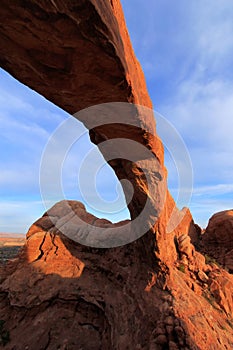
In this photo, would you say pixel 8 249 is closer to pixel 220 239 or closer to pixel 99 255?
pixel 99 255

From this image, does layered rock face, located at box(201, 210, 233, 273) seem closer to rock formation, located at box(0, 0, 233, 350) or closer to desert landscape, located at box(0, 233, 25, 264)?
rock formation, located at box(0, 0, 233, 350)

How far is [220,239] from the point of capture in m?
15.1

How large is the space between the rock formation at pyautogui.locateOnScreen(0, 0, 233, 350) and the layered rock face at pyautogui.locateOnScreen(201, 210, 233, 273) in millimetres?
2080

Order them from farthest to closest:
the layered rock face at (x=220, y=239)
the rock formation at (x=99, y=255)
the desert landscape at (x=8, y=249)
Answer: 1. the desert landscape at (x=8, y=249)
2. the layered rock face at (x=220, y=239)
3. the rock formation at (x=99, y=255)

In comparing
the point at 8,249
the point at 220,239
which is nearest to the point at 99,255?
the point at 220,239

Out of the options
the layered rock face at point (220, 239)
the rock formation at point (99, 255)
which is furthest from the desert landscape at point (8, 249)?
the layered rock face at point (220, 239)

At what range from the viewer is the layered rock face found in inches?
558

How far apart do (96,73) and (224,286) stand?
1031cm

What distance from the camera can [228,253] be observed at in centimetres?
1418

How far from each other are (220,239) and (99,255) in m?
8.58

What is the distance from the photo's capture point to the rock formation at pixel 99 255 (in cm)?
397

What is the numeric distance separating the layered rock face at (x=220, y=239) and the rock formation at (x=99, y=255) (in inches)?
81.9

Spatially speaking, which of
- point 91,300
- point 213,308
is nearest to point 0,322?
point 91,300

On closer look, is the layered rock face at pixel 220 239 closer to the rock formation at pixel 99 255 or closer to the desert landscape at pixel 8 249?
the rock formation at pixel 99 255
